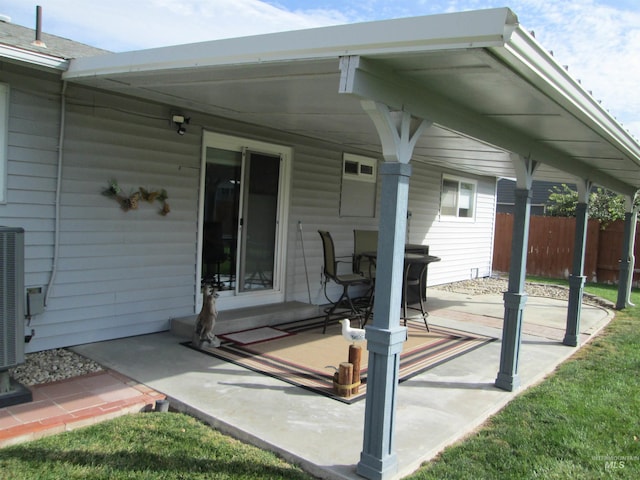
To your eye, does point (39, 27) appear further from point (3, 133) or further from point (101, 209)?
point (101, 209)

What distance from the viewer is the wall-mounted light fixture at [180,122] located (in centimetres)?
501

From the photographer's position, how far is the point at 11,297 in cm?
332

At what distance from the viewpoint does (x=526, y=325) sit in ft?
22.2

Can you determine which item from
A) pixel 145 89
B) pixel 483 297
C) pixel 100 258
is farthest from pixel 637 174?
pixel 100 258

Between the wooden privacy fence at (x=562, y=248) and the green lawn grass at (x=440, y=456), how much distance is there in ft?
32.9

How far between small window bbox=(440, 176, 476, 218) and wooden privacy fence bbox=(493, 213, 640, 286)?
3.31 meters

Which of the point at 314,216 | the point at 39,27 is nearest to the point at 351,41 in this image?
the point at 39,27

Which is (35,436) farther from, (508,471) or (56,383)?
(508,471)

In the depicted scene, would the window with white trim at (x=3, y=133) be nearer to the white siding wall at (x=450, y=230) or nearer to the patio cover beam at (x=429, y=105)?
the patio cover beam at (x=429, y=105)

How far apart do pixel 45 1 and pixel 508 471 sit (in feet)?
19.3

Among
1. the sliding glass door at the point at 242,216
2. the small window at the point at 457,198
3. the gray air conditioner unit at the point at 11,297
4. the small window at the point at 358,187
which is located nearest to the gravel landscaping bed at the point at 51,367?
→ the gray air conditioner unit at the point at 11,297

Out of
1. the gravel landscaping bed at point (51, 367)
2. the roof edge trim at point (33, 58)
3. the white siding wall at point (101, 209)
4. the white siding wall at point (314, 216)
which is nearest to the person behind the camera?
the roof edge trim at point (33, 58)

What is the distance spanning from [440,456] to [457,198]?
27.4 ft

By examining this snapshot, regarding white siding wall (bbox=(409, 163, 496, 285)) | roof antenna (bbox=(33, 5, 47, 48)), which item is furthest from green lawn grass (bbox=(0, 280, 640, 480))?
white siding wall (bbox=(409, 163, 496, 285))
